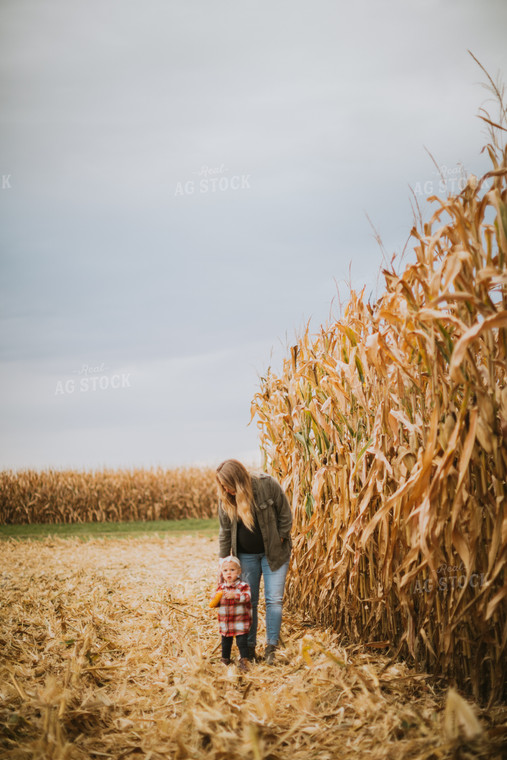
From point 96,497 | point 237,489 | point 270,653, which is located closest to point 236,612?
point 270,653

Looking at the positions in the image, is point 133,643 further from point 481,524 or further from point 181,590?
point 481,524

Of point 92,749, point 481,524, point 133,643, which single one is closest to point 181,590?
point 133,643

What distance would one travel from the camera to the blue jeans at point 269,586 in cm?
431

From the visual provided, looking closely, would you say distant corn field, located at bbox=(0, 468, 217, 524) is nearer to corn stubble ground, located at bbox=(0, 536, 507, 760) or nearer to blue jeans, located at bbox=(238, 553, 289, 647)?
corn stubble ground, located at bbox=(0, 536, 507, 760)

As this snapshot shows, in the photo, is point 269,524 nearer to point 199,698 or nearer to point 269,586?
point 269,586

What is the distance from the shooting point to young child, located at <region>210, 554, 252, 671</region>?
4039 millimetres

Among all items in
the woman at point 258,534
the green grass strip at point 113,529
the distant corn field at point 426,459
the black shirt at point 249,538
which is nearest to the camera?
the distant corn field at point 426,459

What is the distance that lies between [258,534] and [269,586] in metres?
0.40

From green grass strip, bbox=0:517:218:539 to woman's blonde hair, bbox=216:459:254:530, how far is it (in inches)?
490

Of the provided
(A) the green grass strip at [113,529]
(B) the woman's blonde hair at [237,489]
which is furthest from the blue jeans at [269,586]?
(A) the green grass strip at [113,529]

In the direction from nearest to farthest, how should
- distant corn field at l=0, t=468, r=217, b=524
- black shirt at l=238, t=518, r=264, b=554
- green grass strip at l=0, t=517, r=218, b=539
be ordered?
1. black shirt at l=238, t=518, r=264, b=554
2. green grass strip at l=0, t=517, r=218, b=539
3. distant corn field at l=0, t=468, r=217, b=524

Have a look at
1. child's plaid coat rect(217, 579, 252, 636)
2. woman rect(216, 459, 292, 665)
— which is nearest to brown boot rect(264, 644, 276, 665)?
woman rect(216, 459, 292, 665)

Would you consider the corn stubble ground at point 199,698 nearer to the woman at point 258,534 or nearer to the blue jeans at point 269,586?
the blue jeans at point 269,586

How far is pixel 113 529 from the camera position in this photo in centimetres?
1848
